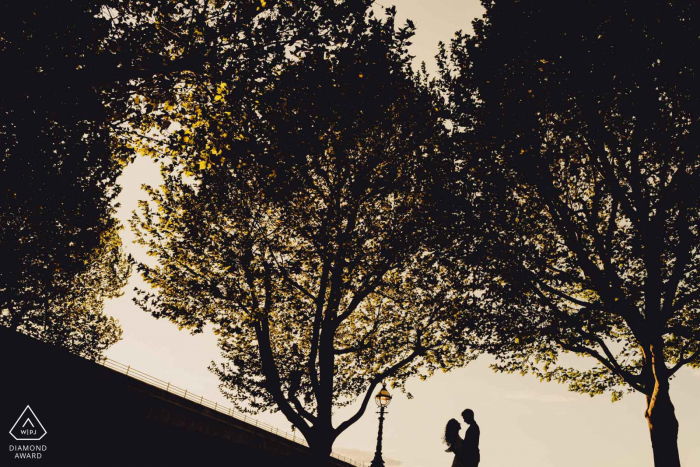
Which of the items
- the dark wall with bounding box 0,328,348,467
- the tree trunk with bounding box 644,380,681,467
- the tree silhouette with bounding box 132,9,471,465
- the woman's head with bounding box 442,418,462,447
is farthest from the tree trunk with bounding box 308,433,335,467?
the tree trunk with bounding box 644,380,681,467

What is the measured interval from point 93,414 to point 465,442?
11191 mm

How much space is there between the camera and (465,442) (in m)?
7.32

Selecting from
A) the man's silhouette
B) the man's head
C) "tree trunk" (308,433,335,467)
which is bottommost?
"tree trunk" (308,433,335,467)

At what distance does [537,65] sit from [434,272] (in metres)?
7.90

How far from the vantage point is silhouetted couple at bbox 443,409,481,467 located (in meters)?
7.24

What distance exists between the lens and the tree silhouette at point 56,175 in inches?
298

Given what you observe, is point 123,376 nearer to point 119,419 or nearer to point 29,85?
point 119,419

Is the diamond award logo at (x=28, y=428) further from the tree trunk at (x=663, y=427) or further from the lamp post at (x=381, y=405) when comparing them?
the tree trunk at (x=663, y=427)

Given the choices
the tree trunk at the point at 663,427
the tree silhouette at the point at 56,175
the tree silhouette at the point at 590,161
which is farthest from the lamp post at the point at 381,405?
the tree silhouette at the point at 56,175

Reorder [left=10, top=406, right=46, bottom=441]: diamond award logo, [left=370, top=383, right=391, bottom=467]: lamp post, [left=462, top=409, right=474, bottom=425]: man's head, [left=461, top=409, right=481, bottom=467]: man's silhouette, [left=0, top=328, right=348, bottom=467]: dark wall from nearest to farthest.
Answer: [left=461, top=409, right=481, bottom=467]: man's silhouette < [left=462, top=409, right=474, bottom=425]: man's head < [left=0, top=328, right=348, bottom=467]: dark wall < [left=10, top=406, right=46, bottom=441]: diamond award logo < [left=370, top=383, right=391, bottom=467]: lamp post

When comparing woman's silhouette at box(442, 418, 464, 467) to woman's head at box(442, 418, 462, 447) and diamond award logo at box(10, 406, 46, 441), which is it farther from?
diamond award logo at box(10, 406, 46, 441)

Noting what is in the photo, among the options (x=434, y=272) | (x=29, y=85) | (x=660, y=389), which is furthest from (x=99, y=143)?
(x=660, y=389)

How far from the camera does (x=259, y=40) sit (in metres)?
9.20

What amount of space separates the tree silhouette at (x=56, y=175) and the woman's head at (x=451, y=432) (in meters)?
9.10
